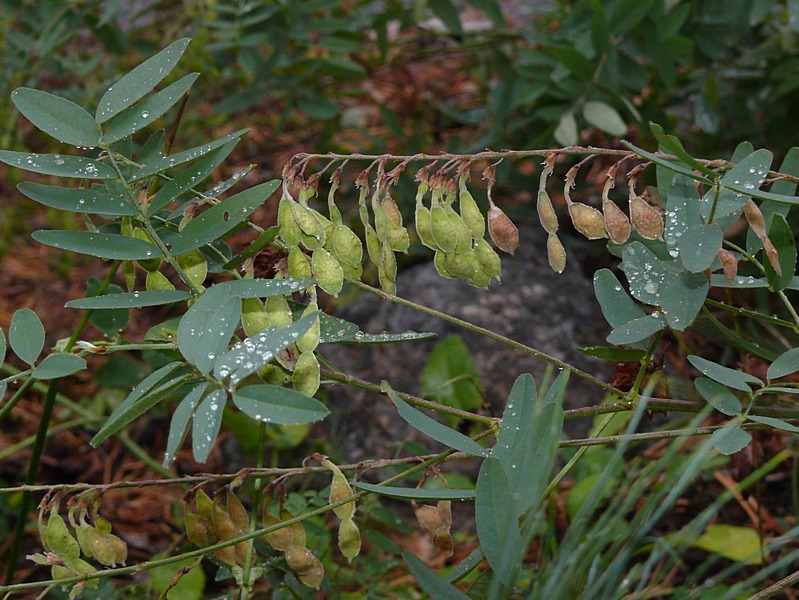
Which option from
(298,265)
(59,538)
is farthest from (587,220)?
(59,538)

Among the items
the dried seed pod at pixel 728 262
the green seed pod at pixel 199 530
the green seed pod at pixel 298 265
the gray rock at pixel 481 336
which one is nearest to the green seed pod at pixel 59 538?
the green seed pod at pixel 199 530

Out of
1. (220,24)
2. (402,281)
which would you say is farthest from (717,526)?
(220,24)

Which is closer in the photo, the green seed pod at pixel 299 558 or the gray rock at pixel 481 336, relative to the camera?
the green seed pod at pixel 299 558

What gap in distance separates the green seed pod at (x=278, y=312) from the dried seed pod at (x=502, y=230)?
258 mm

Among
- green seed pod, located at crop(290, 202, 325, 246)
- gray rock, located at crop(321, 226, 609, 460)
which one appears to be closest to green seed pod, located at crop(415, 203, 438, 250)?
green seed pod, located at crop(290, 202, 325, 246)

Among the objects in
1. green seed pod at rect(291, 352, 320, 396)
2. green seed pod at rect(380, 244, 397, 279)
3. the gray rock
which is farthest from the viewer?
the gray rock

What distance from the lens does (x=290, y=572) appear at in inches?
46.7

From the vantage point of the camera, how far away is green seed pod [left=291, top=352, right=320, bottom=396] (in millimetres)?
888

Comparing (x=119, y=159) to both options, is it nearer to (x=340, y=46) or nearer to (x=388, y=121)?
(x=340, y=46)

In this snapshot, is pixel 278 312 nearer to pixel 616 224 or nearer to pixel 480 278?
pixel 480 278

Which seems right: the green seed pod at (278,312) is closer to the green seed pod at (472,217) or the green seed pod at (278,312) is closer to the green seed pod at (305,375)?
the green seed pod at (305,375)

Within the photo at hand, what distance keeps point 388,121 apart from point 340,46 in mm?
405

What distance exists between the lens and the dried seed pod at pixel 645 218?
92 centimetres

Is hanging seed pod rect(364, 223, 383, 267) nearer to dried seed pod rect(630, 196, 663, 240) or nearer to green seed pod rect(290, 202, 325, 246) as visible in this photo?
green seed pod rect(290, 202, 325, 246)
